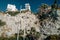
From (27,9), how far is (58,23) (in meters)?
6.74

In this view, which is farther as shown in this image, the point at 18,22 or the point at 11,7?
the point at 11,7

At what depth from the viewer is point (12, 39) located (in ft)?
116

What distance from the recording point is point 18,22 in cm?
4009

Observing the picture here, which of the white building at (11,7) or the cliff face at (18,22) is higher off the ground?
the white building at (11,7)

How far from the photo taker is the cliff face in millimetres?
38375

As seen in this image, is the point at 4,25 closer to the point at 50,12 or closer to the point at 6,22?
the point at 6,22

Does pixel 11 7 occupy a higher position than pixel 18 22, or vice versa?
pixel 11 7

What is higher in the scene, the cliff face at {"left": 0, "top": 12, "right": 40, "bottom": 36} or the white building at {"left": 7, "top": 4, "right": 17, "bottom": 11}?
the white building at {"left": 7, "top": 4, "right": 17, "bottom": 11}

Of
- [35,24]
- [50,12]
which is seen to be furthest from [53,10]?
[35,24]

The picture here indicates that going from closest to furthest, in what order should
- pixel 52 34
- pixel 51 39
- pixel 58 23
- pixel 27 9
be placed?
1. pixel 51 39
2. pixel 52 34
3. pixel 58 23
4. pixel 27 9

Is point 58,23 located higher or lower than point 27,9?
lower

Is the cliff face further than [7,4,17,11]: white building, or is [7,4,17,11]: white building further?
[7,4,17,11]: white building

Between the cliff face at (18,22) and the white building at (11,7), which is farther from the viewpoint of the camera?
the white building at (11,7)

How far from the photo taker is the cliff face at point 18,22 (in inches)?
1511
